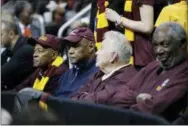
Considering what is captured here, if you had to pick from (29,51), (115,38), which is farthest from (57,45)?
(115,38)

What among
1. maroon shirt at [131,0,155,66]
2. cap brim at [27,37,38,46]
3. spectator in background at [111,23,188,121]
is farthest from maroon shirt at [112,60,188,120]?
cap brim at [27,37,38,46]

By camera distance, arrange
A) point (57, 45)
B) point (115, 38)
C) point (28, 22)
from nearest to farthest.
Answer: point (115, 38), point (57, 45), point (28, 22)

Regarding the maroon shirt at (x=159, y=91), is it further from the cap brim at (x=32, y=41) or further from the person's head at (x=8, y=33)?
the person's head at (x=8, y=33)

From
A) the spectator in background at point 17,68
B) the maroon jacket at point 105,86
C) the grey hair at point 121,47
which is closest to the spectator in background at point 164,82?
the maroon jacket at point 105,86

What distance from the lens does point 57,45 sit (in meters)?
8.05

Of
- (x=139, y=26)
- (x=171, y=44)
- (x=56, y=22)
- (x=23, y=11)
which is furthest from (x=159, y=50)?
(x=56, y=22)

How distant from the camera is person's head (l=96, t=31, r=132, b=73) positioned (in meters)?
6.80

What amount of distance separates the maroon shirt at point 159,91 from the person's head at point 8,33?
2.89m

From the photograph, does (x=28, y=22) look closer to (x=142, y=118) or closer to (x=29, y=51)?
(x=29, y=51)

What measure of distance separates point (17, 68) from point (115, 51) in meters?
2.11

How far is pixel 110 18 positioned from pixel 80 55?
1.50ft

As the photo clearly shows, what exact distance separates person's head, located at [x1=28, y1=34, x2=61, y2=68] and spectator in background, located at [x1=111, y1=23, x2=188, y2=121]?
5.44ft

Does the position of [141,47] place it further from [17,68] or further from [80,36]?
[17,68]

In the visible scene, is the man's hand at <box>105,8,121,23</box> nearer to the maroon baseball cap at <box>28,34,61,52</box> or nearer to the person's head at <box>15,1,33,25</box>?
the maroon baseball cap at <box>28,34,61,52</box>
